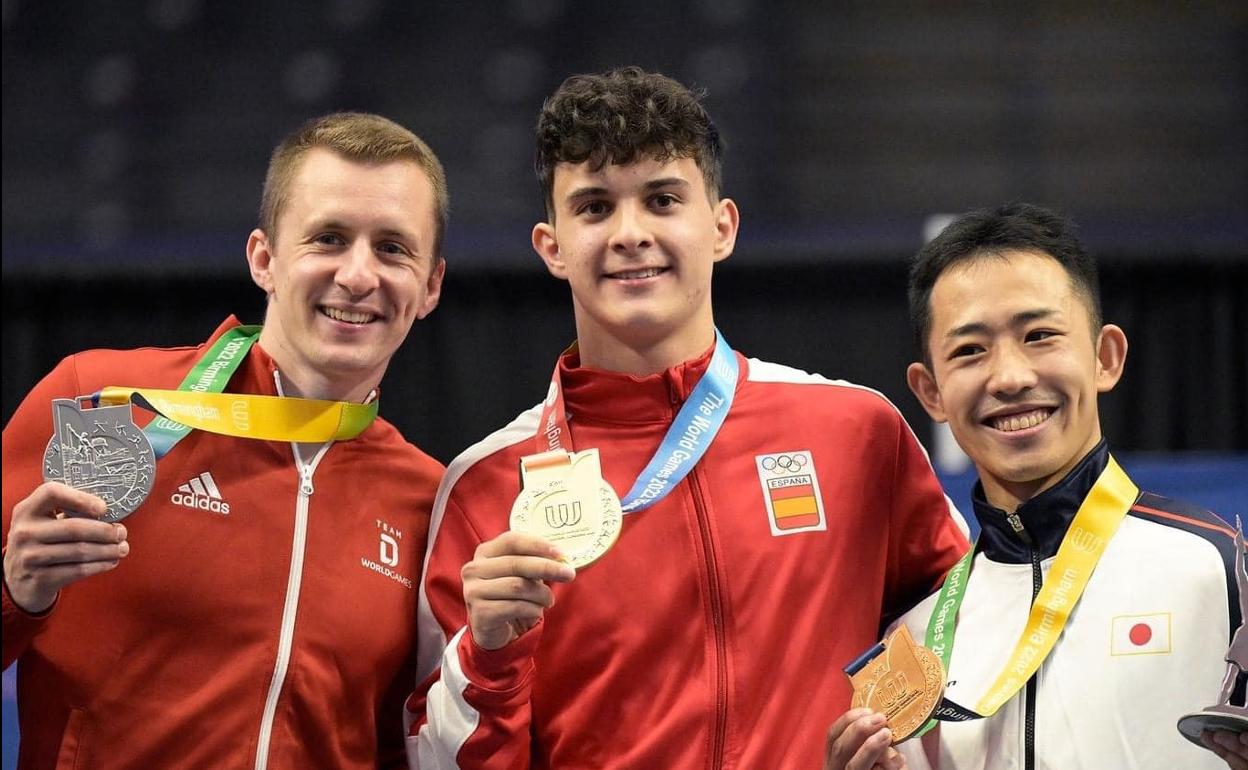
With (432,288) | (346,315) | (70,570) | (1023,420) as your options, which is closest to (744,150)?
(432,288)

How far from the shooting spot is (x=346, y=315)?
2641 millimetres

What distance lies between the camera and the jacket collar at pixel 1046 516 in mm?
2344

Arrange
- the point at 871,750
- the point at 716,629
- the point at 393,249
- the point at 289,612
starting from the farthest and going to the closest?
the point at 393,249
the point at 289,612
the point at 716,629
the point at 871,750

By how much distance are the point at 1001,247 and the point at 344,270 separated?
124cm

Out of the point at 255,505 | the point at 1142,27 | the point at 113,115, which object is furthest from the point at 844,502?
the point at 113,115

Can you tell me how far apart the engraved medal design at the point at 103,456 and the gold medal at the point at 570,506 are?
2.06 feet

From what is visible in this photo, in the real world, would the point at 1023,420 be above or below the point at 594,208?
below

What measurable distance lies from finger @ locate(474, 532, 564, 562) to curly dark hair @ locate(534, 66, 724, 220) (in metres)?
0.82

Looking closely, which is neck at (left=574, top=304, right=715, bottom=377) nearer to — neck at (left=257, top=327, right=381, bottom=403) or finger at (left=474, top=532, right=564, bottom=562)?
neck at (left=257, top=327, right=381, bottom=403)

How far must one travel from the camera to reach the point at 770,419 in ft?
8.54

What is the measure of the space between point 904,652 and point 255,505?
123cm

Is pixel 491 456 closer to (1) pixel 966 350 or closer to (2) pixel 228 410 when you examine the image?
(2) pixel 228 410

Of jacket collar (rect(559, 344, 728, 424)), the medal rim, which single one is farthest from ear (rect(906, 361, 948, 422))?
the medal rim

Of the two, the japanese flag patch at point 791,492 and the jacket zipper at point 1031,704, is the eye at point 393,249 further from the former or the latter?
the jacket zipper at point 1031,704
